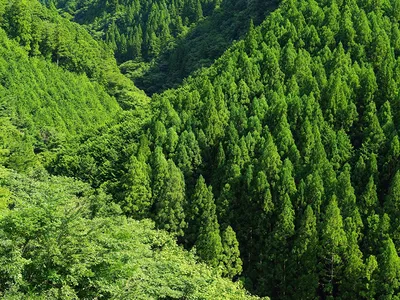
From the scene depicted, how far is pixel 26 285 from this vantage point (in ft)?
74.3

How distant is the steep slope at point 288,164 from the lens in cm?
4166

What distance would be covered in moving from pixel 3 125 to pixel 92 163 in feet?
43.8

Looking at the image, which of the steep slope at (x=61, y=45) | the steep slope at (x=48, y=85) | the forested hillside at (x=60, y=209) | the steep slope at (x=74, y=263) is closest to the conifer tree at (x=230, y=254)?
the forested hillside at (x=60, y=209)

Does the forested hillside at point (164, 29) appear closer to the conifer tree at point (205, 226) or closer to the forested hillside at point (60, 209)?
the forested hillside at point (60, 209)

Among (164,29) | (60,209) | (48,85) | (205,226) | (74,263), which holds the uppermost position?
(164,29)

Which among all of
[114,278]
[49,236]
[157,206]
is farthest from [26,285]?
[157,206]

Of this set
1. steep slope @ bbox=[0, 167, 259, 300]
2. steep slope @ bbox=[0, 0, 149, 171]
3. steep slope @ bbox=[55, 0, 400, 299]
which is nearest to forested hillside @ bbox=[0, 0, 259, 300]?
steep slope @ bbox=[0, 167, 259, 300]

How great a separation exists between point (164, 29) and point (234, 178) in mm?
97750

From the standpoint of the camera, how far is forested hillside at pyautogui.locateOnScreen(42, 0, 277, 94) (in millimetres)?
100812

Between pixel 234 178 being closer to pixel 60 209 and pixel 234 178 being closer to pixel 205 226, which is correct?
pixel 205 226

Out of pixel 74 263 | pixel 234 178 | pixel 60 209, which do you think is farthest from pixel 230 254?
pixel 74 263

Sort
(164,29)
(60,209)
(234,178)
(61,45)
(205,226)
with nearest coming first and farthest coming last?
1. (60,209)
2. (205,226)
3. (234,178)
4. (61,45)
5. (164,29)

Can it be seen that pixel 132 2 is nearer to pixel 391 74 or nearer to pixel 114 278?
pixel 391 74

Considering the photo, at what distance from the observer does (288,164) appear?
154ft
